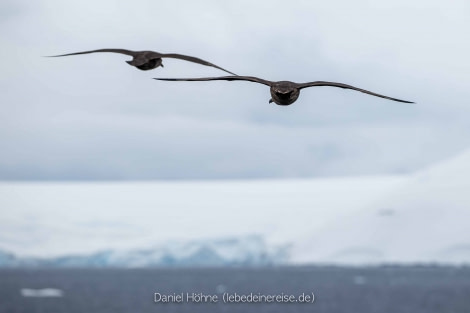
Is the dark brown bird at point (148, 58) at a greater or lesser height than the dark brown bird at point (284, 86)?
greater

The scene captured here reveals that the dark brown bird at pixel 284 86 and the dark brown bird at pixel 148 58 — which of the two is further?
the dark brown bird at pixel 148 58

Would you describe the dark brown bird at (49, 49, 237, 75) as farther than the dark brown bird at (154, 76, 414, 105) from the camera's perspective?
Yes

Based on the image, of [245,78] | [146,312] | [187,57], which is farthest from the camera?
[146,312]

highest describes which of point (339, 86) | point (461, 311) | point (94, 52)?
point (461, 311)

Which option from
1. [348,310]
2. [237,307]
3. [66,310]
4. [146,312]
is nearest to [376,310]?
[348,310]

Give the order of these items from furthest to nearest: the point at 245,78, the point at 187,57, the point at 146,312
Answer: the point at 146,312
the point at 187,57
the point at 245,78

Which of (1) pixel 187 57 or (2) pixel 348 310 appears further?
(2) pixel 348 310

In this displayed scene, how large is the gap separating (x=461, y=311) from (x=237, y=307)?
3957cm

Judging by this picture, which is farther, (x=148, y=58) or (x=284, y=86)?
(x=148, y=58)

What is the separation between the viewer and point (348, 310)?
19638 centimetres

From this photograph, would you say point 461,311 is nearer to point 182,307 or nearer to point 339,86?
point 182,307

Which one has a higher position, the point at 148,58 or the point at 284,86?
the point at 148,58

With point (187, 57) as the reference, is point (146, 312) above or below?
above

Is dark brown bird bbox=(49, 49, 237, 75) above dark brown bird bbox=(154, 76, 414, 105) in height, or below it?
above
